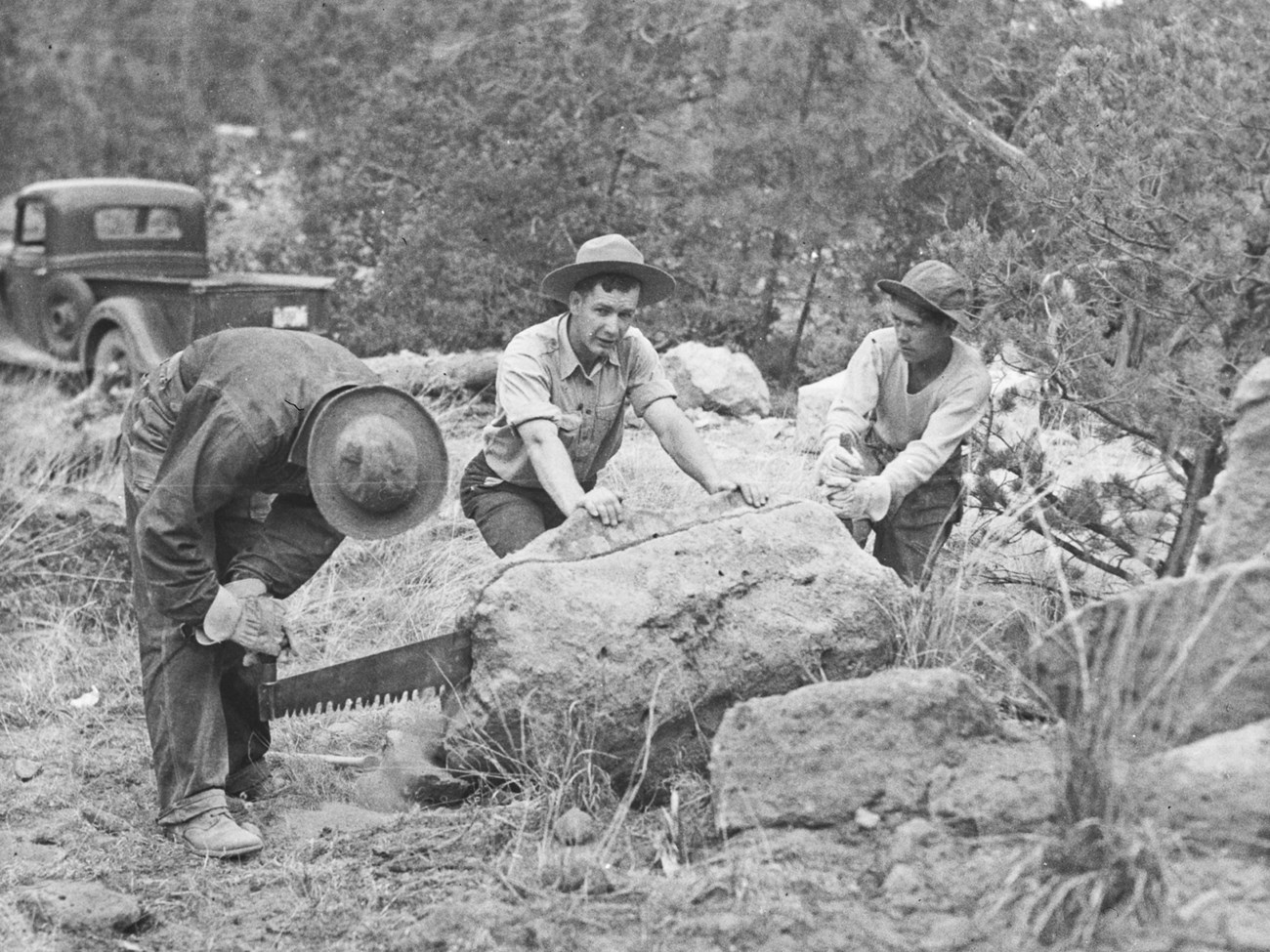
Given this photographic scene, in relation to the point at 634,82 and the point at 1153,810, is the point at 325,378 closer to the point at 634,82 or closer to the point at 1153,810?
the point at 1153,810

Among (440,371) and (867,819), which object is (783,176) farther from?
(867,819)

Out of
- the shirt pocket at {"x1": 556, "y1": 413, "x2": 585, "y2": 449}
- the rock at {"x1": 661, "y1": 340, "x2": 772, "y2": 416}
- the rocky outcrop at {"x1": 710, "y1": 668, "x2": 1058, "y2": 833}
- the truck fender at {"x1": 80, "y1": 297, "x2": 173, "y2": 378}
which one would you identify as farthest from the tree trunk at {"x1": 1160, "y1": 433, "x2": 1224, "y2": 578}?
the truck fender at {"x1": 80, "y1": 297, "x2": 173, "y2": 378}

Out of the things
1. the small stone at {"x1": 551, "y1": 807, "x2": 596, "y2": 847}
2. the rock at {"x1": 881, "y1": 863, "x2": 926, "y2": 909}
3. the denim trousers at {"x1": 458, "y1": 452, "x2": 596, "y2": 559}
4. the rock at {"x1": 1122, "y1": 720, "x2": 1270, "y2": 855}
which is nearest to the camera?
the rock at {"x1": 1122, "y1": 720, "x2": 1270, "y2": 855}

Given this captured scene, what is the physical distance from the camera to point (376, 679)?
520cm

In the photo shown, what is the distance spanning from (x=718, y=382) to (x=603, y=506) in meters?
5.18

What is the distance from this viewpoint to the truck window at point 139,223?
14266 millimetres

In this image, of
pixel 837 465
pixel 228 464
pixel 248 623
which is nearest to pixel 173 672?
pixel 248 623

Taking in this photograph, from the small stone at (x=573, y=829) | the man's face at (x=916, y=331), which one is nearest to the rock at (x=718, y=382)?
the man's face at (x=916, y=331)

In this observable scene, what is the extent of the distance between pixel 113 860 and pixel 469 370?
5499mm

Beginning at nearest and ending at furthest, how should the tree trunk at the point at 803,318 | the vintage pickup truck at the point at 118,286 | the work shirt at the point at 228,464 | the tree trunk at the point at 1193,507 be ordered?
the work shirt at the point at 228,464 → the tree trunk at the point at 1193,507 → the tree trunk at the point at 803,318 → the vintage pickup truck at the point at 118,286

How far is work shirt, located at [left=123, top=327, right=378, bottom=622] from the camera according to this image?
472 cm

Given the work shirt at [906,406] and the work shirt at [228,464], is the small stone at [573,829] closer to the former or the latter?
the work shirt at [228,464]

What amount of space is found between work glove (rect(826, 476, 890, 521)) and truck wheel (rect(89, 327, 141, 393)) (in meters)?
7.22

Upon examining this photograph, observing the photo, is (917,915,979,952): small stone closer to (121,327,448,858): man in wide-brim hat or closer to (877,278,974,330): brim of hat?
(121,327,448,858): man in wide-brim hat
